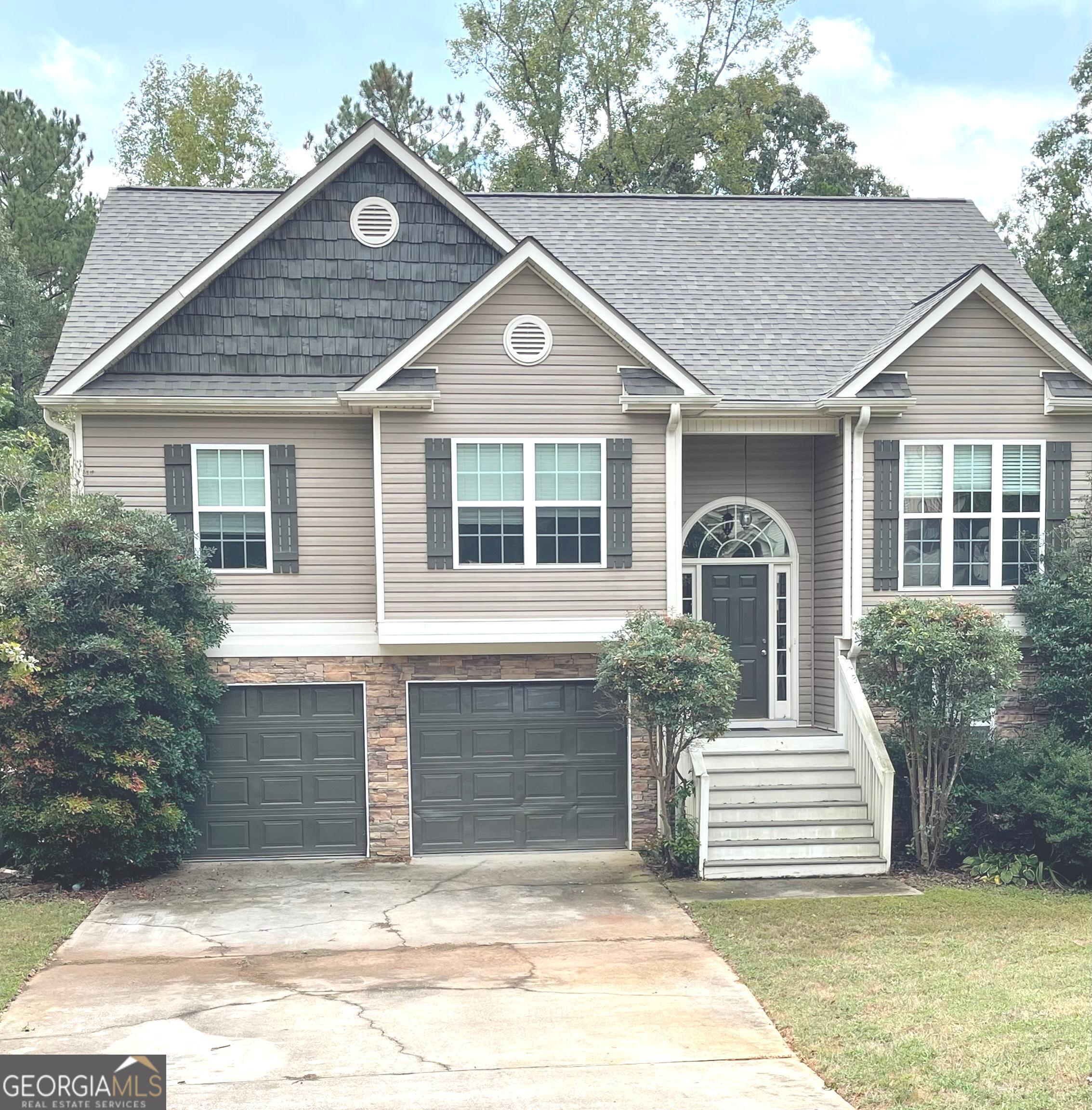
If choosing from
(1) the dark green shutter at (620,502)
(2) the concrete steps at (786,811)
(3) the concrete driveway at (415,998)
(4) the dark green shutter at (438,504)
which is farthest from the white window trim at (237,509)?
(2) the concrete steps at (786,811)

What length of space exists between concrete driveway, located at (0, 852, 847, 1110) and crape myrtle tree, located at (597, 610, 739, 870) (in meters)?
1.32

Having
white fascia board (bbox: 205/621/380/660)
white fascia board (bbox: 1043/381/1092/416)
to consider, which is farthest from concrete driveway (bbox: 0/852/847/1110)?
white fascia board (bbox: 1043/381/1092/416)

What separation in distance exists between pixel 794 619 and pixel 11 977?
9.70m

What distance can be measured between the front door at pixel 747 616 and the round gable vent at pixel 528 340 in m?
3.69

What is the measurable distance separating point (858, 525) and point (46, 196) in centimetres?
2361

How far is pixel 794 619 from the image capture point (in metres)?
15.0

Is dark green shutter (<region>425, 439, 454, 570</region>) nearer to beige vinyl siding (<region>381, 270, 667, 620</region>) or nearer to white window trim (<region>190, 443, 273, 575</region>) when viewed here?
beige vinyl siding (<region>381, 270, 667, 620</region>)

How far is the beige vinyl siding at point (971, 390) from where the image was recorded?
13.9 metres

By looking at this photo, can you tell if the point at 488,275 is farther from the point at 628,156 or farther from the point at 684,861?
the point at 628,156

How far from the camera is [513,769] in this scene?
45.4 ft

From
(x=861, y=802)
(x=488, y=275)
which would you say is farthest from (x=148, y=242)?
(x=861, y=802)

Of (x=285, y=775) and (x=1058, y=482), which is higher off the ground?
(x=1058, y=482)

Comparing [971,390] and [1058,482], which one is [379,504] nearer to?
[971,390]

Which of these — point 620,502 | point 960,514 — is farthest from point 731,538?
point 960,514
